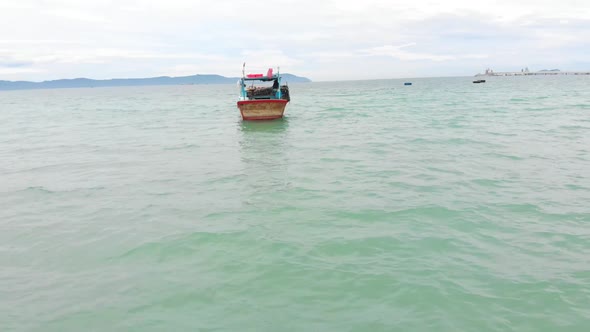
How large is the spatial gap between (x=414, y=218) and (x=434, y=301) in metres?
2.83

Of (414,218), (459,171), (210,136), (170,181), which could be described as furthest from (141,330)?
(210,136)

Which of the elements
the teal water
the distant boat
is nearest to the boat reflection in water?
the distant boat

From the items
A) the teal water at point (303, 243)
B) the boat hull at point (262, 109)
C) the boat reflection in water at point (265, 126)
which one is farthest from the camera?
the boat hull at point (262, 109)

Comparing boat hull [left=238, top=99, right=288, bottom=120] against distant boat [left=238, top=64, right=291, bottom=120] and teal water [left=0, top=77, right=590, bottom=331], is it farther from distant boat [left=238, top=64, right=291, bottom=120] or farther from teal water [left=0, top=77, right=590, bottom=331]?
teal water [left=0, top=77, right=590, bottom=331]

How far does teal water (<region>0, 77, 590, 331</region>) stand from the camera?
474cm

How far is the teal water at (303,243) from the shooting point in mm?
4738

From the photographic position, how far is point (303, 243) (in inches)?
262

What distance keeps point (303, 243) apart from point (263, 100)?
1937 centimetres

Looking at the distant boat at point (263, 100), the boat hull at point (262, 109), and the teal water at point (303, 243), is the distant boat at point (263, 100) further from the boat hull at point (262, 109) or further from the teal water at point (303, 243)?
the teal water at point (303, 243)

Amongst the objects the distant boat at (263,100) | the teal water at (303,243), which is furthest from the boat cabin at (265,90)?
the teal water at (303,243)

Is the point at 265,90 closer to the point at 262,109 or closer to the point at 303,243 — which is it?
the point at 262,109

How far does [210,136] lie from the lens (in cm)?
2081

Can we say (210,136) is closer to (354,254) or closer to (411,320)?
(354,254)

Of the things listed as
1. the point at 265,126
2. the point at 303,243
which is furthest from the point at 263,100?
the point at 303,243
